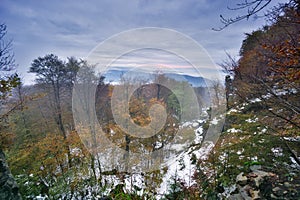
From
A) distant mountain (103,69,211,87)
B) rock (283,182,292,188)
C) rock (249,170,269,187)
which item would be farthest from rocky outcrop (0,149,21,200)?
distant mountain (103,69,211,87)

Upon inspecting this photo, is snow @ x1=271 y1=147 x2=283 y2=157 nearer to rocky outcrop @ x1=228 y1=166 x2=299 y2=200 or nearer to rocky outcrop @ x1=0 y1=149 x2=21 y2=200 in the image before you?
rocky outcrop @ x1=228 y1=166 x2=299 y2=200

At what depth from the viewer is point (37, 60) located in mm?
7457

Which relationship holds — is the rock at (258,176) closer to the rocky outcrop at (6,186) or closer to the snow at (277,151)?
the snow at (277,151)

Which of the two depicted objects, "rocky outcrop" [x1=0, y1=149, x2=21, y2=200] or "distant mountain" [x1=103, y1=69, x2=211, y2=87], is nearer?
"rocky outcrop" [x1=0, y1=149, x2=21, y2=200]

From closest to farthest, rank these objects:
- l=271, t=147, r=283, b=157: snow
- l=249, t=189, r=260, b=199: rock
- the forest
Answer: l=249, t=189, r=260, b=199: rock, the forest, l=271, t=147, r=283, b=157: snow

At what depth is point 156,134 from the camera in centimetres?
810

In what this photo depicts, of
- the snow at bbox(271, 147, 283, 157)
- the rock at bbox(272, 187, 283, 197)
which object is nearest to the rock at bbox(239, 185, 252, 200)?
the rock at bbox(272, 187, 283, 197)

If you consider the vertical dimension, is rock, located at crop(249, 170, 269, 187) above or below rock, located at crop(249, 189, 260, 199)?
above

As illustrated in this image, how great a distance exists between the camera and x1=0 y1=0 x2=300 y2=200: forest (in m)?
2.59

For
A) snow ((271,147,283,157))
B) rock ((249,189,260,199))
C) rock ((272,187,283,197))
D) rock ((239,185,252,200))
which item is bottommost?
rock ((239,185,252,200))

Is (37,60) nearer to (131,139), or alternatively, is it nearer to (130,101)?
(130,101)

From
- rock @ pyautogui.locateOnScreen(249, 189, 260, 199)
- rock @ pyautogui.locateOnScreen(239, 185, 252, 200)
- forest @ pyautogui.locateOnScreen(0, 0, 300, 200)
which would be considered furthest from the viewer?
forest @ pyautogui.locateOnScreen(0, 0, 300, 200)

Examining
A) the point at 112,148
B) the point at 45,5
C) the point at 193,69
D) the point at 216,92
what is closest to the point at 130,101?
the point at 112,148

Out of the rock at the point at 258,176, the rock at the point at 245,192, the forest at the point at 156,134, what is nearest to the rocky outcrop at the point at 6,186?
the forest at the point at 156,134
